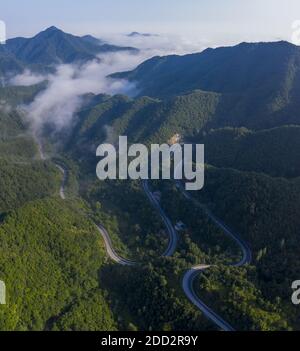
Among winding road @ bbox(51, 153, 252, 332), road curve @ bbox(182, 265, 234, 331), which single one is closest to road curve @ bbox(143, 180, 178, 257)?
winding road @ bbox(51, 153, 252, 332)

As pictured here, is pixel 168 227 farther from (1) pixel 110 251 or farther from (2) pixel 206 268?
(2) pixel 206 268

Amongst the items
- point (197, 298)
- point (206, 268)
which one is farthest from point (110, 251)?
point (197, 298)

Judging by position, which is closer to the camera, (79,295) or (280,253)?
→ (79,295)

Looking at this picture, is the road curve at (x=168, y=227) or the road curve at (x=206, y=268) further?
the road curve at (x=168, y=227)

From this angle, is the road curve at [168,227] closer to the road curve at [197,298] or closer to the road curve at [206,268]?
the road curve at [206,268]

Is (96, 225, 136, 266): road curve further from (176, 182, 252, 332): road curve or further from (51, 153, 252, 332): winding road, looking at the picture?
(176, 182, 252, 332): road curve

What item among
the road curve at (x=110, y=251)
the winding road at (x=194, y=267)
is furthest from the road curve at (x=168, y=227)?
the road curve at (x=110, y=251)
